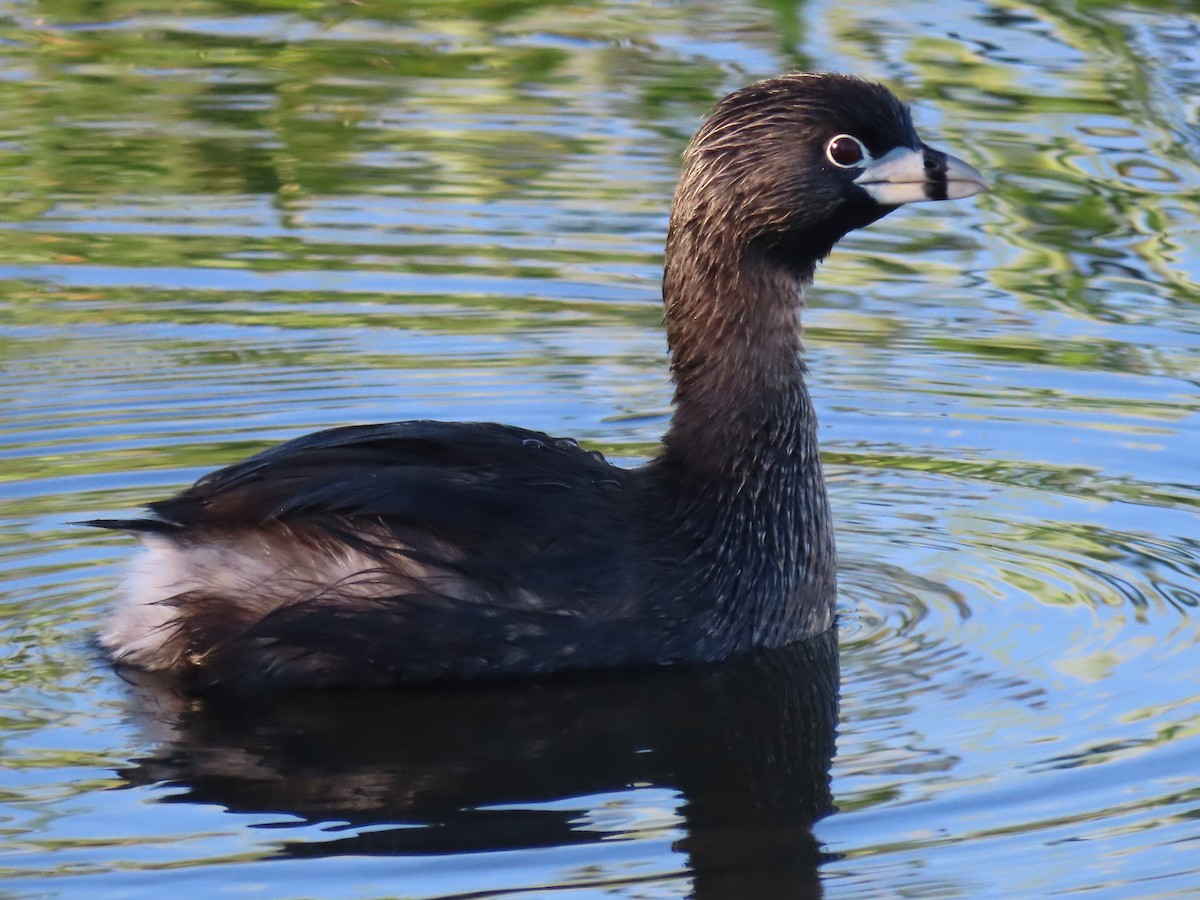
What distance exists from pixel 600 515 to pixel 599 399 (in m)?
2.47

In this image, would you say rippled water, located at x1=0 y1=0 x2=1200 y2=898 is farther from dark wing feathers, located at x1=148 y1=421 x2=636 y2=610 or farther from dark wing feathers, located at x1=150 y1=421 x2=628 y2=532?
dark wing feathers, located at x1=150 y1=421 x2=628 y2=532

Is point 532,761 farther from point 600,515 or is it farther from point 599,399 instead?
point 599,399

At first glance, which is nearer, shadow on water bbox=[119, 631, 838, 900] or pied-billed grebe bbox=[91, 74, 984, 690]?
shadow on water bbox=[119, 631, 838, 900]

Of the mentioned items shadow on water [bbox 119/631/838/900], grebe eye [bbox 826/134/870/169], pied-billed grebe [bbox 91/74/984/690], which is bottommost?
shadow on water [bbox 119/631/838/900]

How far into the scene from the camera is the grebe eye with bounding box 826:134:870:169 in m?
7.52

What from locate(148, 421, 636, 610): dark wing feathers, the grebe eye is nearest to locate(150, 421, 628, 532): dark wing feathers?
locate(148, 421, 636, 610): dark wing feathers

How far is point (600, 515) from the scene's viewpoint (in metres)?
7.03

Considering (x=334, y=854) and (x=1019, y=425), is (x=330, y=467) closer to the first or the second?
(x=334, y=854)

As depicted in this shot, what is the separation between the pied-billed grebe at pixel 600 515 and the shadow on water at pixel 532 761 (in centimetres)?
12

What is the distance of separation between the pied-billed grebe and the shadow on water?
12cm

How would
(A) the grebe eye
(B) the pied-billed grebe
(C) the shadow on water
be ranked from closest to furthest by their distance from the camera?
(C) the shadow on water, (B) the pied-billed grebe, (A) the grebe eye

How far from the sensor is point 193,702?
6.77 m

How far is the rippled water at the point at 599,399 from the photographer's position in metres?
5.88

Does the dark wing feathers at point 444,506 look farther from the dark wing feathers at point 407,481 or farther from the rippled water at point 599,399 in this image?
the rippled water at point 599,399
